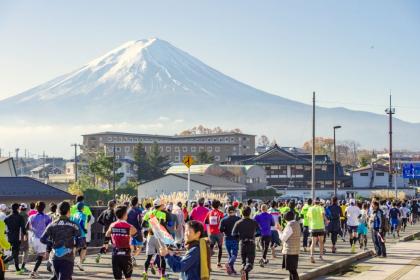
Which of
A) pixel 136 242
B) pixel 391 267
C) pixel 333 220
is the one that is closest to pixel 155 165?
pixel 333 220

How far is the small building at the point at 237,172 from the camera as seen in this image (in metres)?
79.7

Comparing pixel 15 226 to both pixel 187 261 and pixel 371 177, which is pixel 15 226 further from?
pixel 371 177

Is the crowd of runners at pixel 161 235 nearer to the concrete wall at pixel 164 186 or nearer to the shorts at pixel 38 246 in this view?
the shorts at pixel 38 246

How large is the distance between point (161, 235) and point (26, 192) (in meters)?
30.3

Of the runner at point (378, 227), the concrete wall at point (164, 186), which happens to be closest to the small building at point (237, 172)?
the concrete wall at point (164, 186)

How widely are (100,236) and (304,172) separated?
70.5 metres

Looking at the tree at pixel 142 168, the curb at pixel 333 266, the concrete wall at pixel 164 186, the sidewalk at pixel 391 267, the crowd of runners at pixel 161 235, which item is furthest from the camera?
the tree at pixel 142 168

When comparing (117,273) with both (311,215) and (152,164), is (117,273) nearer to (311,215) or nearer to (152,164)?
(311,215)

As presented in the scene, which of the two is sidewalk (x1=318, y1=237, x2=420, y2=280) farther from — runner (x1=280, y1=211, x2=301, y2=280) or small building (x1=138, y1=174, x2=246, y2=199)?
small building (x1=138, y1=174, x2=246, y2=199)

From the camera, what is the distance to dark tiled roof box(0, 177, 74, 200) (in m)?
37.3

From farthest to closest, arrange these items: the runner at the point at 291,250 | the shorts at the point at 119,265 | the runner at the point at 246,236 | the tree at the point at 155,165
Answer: the tree at the point at 155,165, the runner at the point at 246,236, the runner at the point at 291,250, the shorts at the point at 119,265

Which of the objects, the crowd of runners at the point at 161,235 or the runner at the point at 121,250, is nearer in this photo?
the crowd of runners at the point at 161,235

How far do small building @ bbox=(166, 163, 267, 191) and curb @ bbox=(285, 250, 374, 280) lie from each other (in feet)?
183

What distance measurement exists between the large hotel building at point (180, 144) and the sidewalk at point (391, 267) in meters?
101
